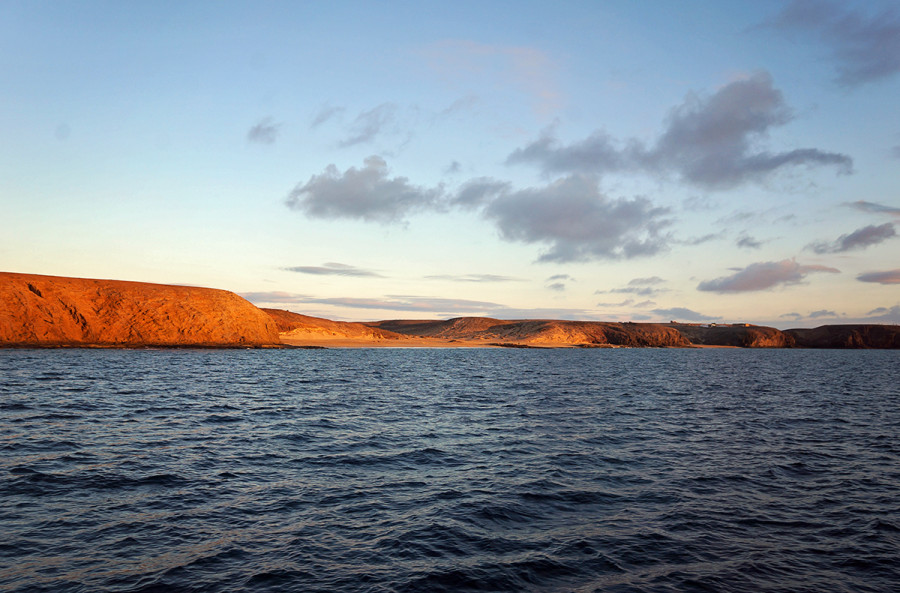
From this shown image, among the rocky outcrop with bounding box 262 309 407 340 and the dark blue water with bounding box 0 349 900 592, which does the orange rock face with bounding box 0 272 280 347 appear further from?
the dark blue water with bounding box 0 349 900 592

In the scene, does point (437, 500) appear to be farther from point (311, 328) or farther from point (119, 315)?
point (311, 328)

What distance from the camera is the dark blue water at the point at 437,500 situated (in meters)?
10.4

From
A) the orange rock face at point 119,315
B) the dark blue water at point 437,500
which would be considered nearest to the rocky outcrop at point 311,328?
the orange rock face at point 119,315

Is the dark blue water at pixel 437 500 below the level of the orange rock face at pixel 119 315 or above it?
Answer: below

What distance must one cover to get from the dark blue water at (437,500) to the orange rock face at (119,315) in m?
85.7

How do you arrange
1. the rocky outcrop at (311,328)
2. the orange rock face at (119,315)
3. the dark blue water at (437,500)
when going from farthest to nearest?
the rocky outcrop at (311,328) < the orange rock face at (119,315) < the dark blue water at (437,500)

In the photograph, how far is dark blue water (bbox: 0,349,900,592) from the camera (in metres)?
10.4

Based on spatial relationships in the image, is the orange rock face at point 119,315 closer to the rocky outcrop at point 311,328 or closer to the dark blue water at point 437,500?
the rocky outcrop at point 311,328

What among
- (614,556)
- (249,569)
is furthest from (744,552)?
(249,569)

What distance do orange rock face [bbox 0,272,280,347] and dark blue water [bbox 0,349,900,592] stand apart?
85.7m

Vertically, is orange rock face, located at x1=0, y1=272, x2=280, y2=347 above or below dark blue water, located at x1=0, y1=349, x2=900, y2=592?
above

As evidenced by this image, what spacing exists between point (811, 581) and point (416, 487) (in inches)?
403

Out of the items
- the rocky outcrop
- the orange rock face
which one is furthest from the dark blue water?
the rocky outcrop

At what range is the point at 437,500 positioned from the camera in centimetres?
1502
